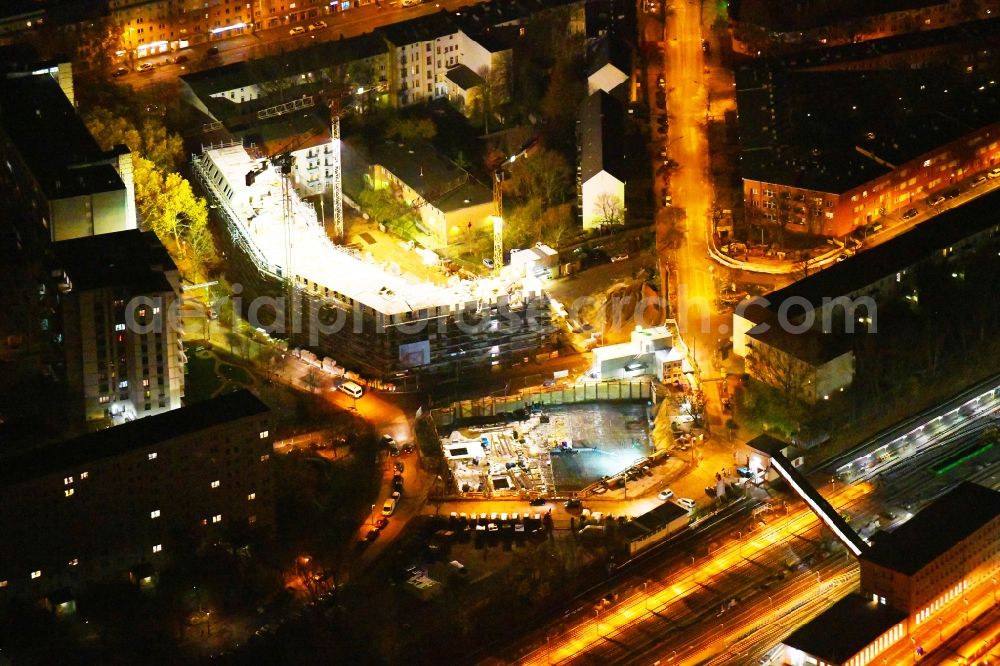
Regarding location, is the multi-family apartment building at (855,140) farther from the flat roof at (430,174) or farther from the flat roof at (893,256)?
the flat roof at (430,174)

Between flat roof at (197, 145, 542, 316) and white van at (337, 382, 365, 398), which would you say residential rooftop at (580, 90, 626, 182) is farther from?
white van at (337, 382, 365, 398)

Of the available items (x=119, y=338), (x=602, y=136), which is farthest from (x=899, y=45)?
(x=119, y=338)

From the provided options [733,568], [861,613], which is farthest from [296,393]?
[861,613]

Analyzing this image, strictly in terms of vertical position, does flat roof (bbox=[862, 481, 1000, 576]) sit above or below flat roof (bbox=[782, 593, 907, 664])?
above

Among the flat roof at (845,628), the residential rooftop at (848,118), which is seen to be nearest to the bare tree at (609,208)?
the residential rooftop at (848,118)

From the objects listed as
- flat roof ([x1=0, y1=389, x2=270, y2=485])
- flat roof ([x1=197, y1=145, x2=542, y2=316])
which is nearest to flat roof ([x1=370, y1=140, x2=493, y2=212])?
flat roof ([x1=197, y1=145, x2=542, y2=316])

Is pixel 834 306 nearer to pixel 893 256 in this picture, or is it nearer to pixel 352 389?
pixel 893 256
